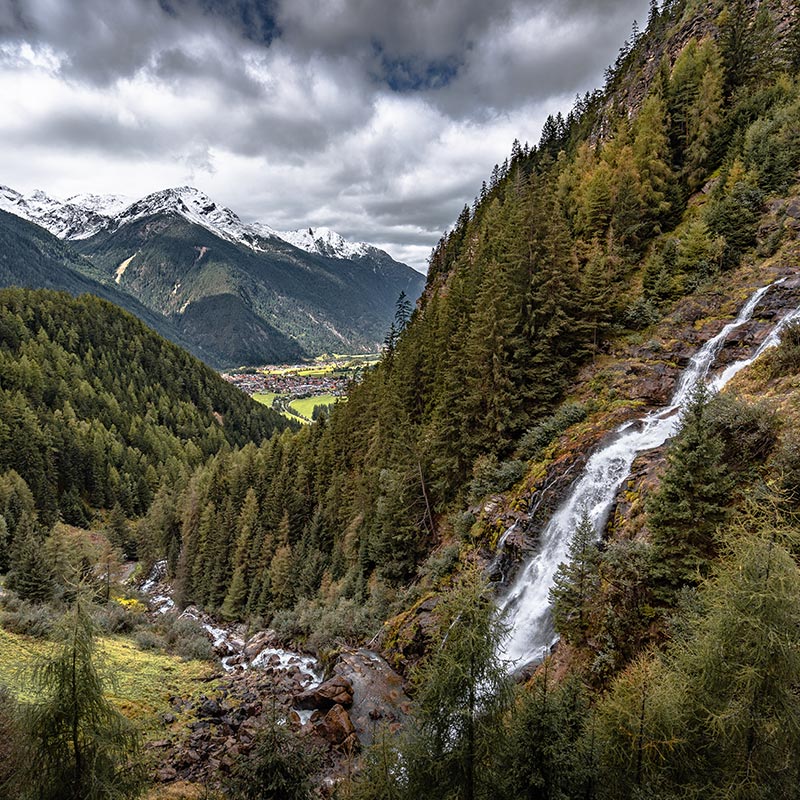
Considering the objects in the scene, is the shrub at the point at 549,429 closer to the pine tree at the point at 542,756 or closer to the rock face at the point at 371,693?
the rock face at the point at 371,693

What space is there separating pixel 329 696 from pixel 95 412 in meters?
138

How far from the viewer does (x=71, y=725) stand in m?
9.28

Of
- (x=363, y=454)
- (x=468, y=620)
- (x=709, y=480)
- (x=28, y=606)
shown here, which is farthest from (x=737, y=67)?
(x=28, y=606)

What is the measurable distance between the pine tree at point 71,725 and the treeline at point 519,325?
22.8 meters

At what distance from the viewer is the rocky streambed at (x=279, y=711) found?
62.8ft

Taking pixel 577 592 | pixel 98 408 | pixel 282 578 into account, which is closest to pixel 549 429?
pixel 577 592

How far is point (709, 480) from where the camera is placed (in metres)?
13.9

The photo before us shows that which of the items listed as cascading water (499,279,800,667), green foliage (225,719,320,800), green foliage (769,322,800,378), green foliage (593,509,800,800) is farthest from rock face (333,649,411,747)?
green foliage (769,322,800,378)

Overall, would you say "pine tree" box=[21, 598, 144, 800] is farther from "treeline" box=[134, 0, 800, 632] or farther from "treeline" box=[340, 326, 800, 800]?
"treeline" box=[134, 0, 800, 632]

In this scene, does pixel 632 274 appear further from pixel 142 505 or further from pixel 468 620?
pixel 142 505

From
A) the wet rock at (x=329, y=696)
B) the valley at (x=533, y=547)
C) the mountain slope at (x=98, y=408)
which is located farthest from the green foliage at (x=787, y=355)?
the mountain slope at (x=98, y=408)

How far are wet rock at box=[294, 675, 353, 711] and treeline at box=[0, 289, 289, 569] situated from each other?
198 ft

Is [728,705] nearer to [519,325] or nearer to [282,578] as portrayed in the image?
[519,325]

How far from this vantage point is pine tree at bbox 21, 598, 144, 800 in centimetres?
912
